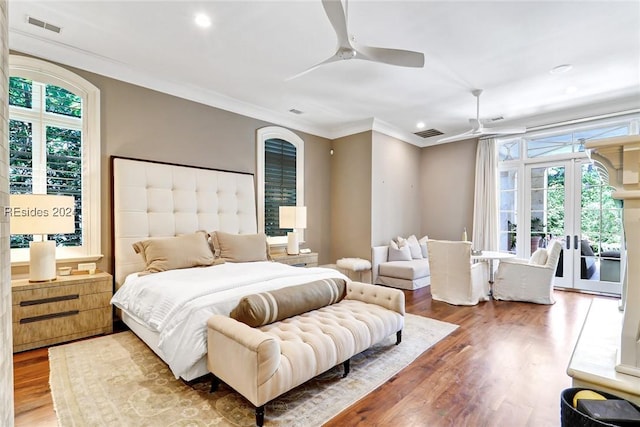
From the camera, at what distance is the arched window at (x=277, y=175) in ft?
16.2

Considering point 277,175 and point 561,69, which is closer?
point 561,69

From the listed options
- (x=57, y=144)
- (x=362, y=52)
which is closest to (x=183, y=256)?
(x=57, y=144)

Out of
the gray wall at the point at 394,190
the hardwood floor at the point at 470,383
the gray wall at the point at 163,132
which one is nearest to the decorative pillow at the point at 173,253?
the gray wall at the point at 163,132

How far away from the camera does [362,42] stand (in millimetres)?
3078

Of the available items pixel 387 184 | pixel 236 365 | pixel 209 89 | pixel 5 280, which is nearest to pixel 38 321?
pixel 236 365

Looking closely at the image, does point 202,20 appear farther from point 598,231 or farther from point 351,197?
point 598,231

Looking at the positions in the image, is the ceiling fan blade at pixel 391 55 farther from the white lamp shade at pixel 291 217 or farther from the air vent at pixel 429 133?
the air vent at pixel 429 133

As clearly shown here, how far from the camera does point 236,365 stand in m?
1.89

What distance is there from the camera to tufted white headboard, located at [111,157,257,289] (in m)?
3.42

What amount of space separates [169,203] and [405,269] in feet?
12.3

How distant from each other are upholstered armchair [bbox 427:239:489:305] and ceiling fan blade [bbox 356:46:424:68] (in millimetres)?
2691

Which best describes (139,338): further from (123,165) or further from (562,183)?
(562,183)

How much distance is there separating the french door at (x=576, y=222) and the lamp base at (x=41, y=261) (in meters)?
6.80

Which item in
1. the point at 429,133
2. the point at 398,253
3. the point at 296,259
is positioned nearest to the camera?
the point at 296,259
